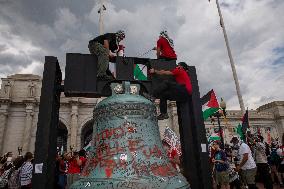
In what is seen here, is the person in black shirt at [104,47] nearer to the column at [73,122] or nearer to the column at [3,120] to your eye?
the column at [73,122]

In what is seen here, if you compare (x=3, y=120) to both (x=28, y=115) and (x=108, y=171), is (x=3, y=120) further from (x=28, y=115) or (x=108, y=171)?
(x=108, y=171)

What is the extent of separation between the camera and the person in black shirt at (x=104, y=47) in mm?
3293

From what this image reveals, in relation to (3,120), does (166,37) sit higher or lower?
lower

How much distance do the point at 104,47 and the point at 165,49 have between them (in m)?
1.01

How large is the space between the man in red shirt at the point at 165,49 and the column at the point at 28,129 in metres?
33.5

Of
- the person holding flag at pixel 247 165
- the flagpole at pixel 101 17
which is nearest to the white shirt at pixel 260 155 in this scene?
the person holding flag at pixel 247 165

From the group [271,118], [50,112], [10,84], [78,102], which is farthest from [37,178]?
[271,118]

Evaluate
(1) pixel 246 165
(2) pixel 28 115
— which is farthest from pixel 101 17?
(2) pixel 28 115

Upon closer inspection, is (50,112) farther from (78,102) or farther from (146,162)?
(78,102)

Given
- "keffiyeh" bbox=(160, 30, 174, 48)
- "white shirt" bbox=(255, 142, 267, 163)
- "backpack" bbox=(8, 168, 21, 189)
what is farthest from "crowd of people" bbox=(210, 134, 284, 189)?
"backpack" bbox=(8, 168, 21, 189)

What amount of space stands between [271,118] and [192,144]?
188ft

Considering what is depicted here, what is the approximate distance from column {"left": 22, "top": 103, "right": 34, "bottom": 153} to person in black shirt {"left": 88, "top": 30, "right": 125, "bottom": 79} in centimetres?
3345

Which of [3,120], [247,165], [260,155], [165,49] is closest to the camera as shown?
[165,49]

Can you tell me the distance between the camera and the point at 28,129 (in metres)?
33.8
